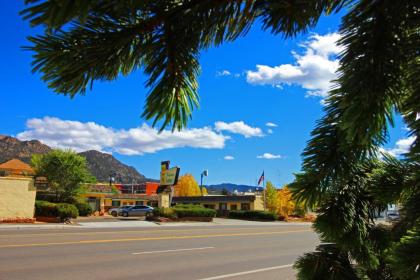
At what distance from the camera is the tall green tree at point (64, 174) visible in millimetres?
41812

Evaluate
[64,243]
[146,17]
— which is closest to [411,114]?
[146,17]

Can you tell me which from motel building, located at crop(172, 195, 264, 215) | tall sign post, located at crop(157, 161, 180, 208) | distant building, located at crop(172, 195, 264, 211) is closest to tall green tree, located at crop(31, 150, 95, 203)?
tall sign post, located at crop(157, 161, 180, 208)

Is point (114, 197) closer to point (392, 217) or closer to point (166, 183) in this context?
point (166, 183)

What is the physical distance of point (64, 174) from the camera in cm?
4184

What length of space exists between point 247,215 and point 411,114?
53.9m

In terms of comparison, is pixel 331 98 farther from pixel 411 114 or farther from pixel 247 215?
pixel 247 215

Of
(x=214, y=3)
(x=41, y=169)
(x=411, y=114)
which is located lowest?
(x=411, y=114)

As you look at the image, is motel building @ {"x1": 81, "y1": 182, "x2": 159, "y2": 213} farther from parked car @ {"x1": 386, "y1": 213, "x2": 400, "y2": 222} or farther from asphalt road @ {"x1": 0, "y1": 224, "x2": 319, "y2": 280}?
parked car @ {"x1": 386, "y1": 213, "x2": 400, "y2": 222}

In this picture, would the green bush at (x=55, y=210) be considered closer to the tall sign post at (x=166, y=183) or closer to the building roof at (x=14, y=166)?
the tall sign post at (x=166, y=183)

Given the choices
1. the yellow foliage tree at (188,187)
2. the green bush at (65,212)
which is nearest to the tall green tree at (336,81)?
the green bush at (65,212)

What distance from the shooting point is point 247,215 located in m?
53.9

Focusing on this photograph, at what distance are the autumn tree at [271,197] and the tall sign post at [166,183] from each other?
15.8 metres

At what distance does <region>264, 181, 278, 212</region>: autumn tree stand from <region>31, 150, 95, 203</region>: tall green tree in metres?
24.0

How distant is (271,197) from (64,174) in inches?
1053
